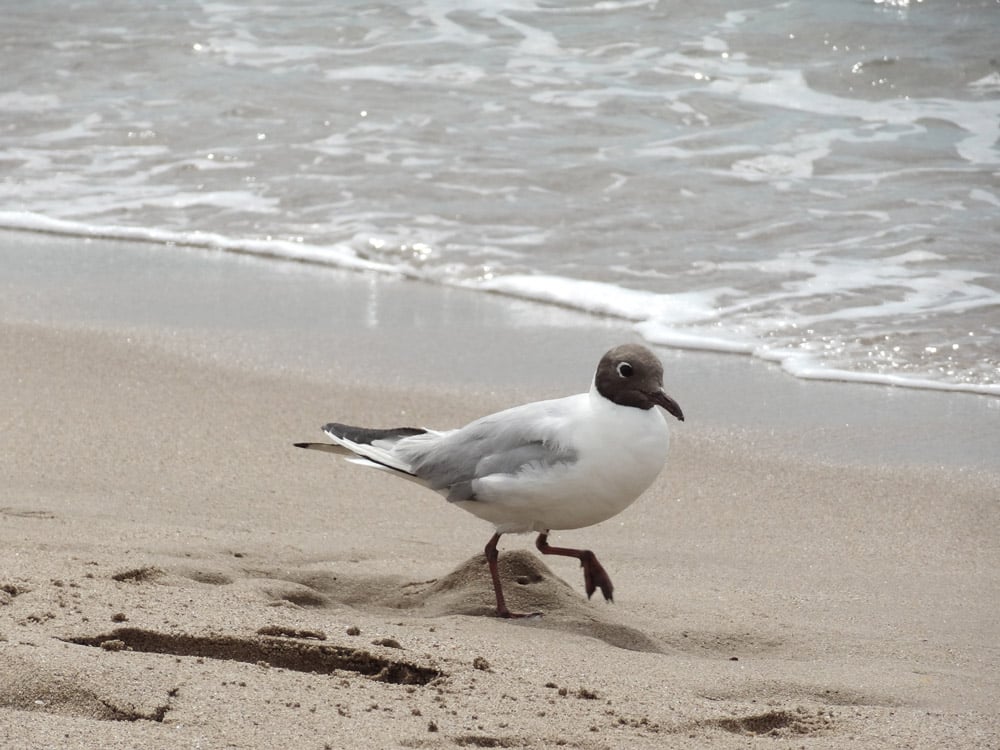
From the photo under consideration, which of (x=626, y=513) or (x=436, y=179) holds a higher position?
(x=436, y=179)

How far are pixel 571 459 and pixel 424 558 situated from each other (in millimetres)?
775

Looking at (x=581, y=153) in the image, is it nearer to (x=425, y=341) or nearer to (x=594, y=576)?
(x=425, y=341)

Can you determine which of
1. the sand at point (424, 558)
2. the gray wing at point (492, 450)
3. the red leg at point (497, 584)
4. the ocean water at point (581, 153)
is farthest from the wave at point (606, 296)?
the red leg at point (497, 584)

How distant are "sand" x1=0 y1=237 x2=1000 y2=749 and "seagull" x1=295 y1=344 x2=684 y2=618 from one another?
20 cm

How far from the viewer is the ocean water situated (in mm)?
7227

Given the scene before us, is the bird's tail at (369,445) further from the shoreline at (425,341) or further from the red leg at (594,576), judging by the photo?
the shoreline at (425,341)

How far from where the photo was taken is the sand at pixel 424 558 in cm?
279

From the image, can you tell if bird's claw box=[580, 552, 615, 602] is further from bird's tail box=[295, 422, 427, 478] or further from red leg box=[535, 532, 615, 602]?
bird's tail box=[295, 422, 427, 478]

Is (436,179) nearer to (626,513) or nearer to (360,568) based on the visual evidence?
(626,513)

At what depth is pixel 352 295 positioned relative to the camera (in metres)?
7.24

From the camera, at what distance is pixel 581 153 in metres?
9.72

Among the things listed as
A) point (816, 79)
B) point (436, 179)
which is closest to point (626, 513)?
point (436, 179)

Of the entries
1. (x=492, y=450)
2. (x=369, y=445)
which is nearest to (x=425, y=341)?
(x=369, y=445)

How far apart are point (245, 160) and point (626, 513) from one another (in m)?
5.70
